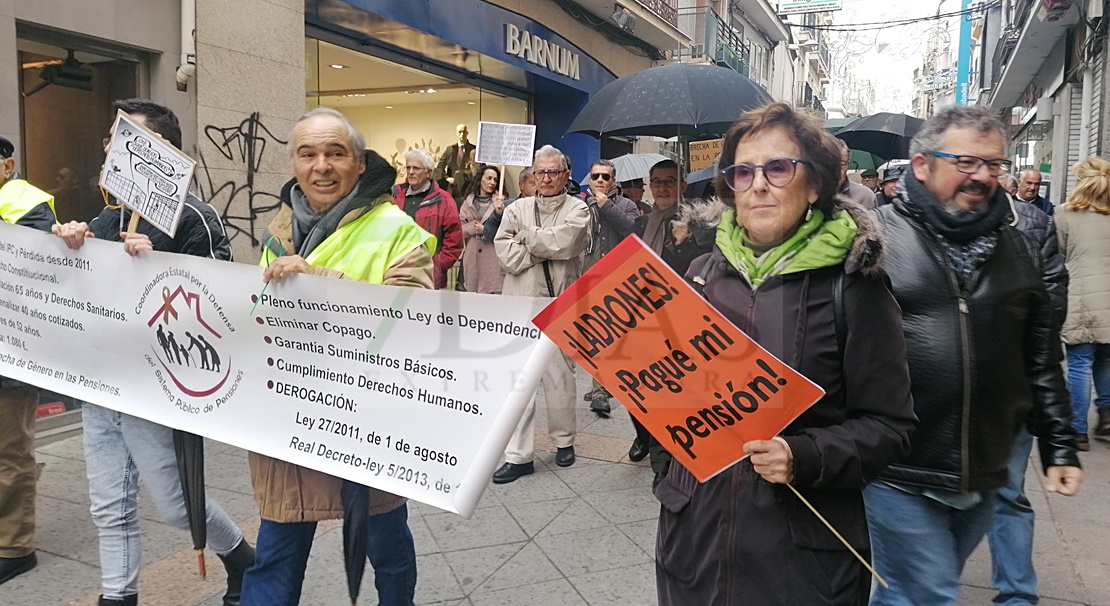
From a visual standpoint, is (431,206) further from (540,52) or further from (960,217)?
(540,52)

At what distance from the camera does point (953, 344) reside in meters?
2.34

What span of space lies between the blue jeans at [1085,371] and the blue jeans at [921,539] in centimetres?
408

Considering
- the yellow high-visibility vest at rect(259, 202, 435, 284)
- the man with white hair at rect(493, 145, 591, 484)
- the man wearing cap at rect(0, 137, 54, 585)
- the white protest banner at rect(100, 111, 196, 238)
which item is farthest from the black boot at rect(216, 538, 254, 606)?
the man with white hair at rect(493, 145, 591, 484)

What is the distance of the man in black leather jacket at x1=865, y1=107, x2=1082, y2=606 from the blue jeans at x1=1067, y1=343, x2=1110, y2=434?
3979mm

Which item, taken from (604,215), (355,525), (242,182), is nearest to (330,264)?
(355,525)

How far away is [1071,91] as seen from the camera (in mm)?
16969

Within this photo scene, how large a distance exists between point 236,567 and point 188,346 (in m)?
0.95

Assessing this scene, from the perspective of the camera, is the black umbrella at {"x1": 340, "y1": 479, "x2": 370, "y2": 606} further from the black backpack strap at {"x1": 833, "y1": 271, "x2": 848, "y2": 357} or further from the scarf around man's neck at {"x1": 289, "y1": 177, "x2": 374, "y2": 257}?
the black backpack strap at {"x1": 833, "y1": 271, "x2": 848, "y2": 357}

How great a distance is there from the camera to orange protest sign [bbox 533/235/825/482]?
175cm

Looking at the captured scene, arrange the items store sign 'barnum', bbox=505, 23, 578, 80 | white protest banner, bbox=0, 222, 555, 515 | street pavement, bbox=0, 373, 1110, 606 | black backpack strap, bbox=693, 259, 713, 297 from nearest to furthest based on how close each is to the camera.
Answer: black backpack strap, bbox=693, 259, 713, 297
white protest banner, bbox=0, 222, 555, 515
street pavement, bbox=0, 373, 1110, 606
store sign 'barnum', bbox=505, 23, 578, 80

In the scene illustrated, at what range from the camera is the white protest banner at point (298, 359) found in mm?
2318

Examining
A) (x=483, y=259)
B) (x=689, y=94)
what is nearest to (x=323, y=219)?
(x=689, y=94)

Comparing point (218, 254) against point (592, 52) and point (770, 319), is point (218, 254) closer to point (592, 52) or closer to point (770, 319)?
point (770, 319)

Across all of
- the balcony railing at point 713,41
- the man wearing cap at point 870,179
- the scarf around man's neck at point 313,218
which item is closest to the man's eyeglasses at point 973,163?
the scarf around man's neck at point 313,218
